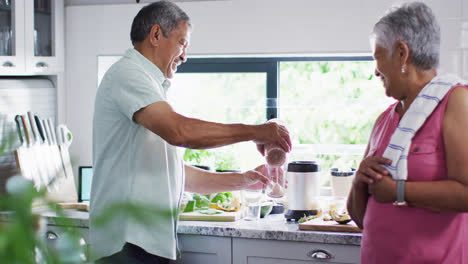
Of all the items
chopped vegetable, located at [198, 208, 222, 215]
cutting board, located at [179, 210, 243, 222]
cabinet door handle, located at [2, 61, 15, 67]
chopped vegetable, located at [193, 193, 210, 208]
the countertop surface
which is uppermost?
cabinet door handle, located at [2, 61, 15, 67]

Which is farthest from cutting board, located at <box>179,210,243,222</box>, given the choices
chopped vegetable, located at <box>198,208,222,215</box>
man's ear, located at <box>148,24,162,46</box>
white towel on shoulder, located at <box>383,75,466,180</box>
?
white towel on shoulder, located at <box>383,75,466,180</box>

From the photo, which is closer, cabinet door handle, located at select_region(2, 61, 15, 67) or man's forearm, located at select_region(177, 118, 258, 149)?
man's forearm, located at select_region(177, 118, 258, 149)

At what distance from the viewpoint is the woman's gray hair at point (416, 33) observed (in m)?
1.57

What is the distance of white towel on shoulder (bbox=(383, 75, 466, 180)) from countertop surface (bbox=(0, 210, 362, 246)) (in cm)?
75

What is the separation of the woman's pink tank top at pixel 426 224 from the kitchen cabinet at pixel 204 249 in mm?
923

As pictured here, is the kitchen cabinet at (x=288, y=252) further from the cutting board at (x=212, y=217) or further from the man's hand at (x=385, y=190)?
the man's hand at (x=385, y=190)

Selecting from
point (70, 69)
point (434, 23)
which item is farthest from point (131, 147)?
point (70, 69)

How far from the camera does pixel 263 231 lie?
2.34 m

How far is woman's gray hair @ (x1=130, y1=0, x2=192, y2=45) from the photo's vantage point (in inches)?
73.6

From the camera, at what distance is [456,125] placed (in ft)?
4.85

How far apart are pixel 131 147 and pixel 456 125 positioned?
0.95 meters

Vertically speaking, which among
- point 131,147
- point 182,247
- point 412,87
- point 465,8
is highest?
point 465,8

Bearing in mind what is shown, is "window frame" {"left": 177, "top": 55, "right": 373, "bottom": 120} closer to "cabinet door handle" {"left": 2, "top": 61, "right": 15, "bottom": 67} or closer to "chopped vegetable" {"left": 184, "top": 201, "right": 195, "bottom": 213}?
"chopped vegetable" {"left": 184, "top": 201, "right": 195, "bottom": 213}

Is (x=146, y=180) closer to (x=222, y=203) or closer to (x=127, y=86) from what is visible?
(x=127, y=86)
